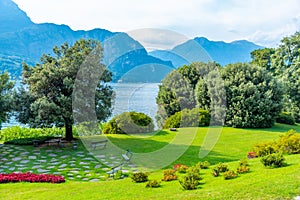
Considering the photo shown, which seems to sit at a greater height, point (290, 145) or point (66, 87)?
point (66, 87)

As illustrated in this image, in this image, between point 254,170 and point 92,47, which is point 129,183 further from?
point 92,47

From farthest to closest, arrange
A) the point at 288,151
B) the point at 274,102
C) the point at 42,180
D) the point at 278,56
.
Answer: the point at 278,56, the point at 274,102, the point at 288,151, the point at 42,180

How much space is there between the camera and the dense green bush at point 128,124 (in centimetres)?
1884

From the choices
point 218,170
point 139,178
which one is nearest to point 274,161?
point 218,170

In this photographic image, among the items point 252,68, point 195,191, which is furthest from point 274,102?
point 195,191

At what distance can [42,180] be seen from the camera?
8.96 meters

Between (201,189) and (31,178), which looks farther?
(31,178)

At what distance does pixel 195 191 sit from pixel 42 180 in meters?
5.33

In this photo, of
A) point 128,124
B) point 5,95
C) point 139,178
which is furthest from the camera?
point 128,124

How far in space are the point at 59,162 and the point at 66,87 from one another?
4.44 meters

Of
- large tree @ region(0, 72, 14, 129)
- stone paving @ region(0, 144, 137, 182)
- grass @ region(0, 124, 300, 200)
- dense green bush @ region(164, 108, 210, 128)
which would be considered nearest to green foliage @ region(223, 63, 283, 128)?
dense green bush @ region(164, 108, 210, 128)

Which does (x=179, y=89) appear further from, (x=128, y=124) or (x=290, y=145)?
(x=290, y=145)

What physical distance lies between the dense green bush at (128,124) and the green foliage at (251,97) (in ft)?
23.0

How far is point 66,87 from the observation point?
14.6 meters
